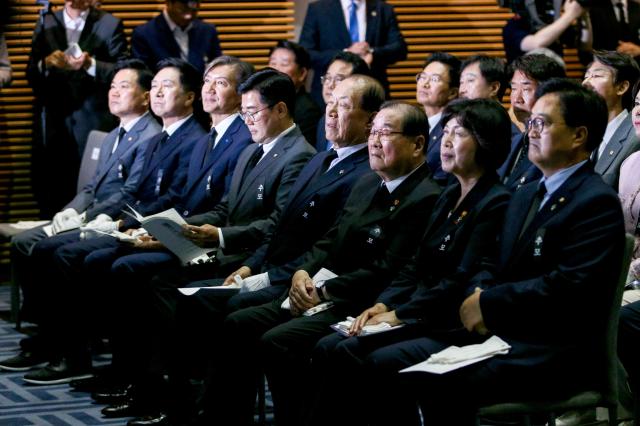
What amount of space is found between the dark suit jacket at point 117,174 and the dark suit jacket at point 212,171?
0.53 metres

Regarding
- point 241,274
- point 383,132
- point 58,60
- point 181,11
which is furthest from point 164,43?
point 383,132

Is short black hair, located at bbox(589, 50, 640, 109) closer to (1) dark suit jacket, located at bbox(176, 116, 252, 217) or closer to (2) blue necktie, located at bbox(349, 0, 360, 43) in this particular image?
(1) dark suit jacket, located at bbox(176, 116, 252, 217)

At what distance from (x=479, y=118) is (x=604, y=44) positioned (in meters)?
3.96

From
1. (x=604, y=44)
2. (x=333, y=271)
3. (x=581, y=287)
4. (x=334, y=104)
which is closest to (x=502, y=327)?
(x=581, y=287)

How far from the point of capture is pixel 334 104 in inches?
196

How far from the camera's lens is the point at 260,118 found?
5.39 meters

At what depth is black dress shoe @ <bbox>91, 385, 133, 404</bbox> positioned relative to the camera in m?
5.29

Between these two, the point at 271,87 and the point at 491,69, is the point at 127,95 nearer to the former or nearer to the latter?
the point at 271,87

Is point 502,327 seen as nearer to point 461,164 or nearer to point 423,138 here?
point 461,164

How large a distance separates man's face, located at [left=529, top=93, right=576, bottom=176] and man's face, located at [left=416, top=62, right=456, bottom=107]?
2553 millimetres

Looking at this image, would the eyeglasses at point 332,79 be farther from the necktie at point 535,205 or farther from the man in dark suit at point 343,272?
the necktie at point 535,205

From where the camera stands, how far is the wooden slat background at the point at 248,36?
849 cm

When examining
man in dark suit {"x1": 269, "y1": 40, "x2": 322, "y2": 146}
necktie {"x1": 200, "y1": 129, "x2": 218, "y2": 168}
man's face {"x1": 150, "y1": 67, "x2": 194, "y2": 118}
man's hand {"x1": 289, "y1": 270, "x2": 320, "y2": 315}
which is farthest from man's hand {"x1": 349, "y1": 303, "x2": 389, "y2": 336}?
man in dark suit {"x1": 269, "y1": 40, "x2": 322, "y2": 146}

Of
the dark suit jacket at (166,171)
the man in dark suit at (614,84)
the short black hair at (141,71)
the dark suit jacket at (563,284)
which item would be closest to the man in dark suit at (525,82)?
the man in dark suit at (614,84)
